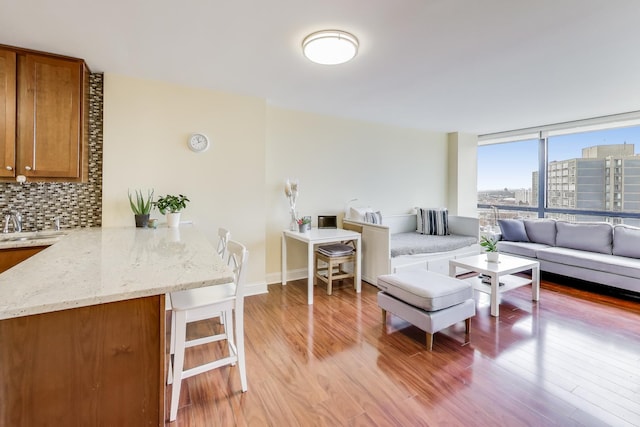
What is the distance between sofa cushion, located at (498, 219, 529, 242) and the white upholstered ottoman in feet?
9.20

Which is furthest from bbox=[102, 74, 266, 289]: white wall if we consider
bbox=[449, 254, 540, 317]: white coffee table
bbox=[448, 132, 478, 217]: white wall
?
bbox=[448, 132, 478, 217]: white wall

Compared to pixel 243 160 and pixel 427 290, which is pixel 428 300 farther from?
pixel 243 160

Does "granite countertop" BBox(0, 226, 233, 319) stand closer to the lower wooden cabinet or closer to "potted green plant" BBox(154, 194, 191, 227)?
the lower wooden cabinet

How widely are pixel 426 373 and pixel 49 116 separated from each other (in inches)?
138

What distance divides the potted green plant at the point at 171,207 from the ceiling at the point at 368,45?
120cm

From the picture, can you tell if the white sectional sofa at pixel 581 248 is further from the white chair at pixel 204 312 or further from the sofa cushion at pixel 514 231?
the white chair at pixel 204 312

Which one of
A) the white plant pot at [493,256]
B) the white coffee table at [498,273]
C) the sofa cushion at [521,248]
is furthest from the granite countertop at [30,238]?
the sofa cushion at [521,248]

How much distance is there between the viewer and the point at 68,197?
2.70m

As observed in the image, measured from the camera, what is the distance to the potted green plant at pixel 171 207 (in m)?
2.83

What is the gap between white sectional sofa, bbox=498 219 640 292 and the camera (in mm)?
3375

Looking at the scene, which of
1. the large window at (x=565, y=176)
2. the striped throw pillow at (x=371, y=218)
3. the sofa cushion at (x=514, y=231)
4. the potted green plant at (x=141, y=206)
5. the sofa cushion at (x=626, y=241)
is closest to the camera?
the potted green plant at (x=141, y=206)

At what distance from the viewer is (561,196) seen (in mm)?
4930

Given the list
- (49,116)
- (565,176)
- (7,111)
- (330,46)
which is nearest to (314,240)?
Answer: (330,46)

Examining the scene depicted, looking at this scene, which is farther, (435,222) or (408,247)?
(435,222)
